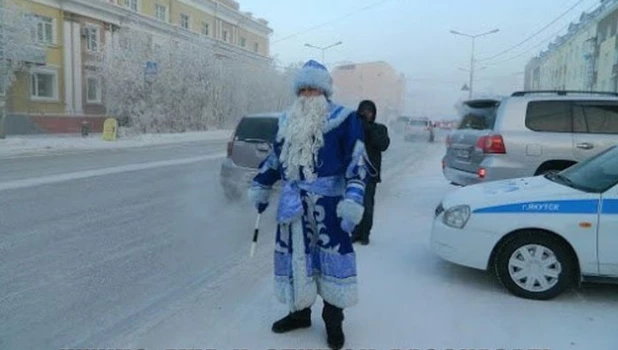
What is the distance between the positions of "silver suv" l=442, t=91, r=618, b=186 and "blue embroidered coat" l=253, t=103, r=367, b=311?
14.7 ft

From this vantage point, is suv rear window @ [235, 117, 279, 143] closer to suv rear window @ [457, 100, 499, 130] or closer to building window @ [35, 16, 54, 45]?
suv rear window @ [457, 100, 499, 130]

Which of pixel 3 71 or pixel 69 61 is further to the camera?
pixel 69 61

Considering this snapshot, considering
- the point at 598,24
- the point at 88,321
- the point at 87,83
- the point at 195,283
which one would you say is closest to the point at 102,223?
the point at 195,283

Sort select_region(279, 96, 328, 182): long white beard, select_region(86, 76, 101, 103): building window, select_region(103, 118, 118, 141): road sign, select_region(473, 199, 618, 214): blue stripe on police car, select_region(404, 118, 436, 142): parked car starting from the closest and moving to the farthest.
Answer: select_region(279, 96, 328, 182): long white beard → select_region(473, 199, 618, 214): blue stripe on police car → select_region(103, 118, 118, 141): road sign → select_region(404, 118, 436, 142): parked car → select_region(86, 76, 101, 103): building window

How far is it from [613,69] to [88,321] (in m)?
45.4

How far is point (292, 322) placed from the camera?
417 centimetres

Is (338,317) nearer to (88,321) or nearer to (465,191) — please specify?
(88,321)

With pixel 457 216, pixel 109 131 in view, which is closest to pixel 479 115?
pixel 457 216

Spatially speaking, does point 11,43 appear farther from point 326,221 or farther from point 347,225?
point 347,225

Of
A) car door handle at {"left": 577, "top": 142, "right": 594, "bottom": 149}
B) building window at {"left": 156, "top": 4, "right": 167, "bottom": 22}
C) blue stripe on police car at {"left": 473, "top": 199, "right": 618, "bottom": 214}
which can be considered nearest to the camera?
blue stripe on police car at {"left": 473, "top": 199, "right": 618, "bottom": 214}

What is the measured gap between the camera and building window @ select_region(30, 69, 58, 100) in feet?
113

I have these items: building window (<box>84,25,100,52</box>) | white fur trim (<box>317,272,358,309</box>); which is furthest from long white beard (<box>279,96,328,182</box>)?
building window (<box>84,25,100,52</box>)

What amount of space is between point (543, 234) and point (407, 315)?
143cm

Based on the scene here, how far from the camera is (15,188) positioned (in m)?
11.0
